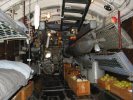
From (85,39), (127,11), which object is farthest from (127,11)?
(85,39)

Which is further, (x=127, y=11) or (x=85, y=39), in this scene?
(x=85, y=39)

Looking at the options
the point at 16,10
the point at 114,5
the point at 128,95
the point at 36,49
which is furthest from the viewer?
the point at 36,49

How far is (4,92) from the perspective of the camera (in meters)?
4.09

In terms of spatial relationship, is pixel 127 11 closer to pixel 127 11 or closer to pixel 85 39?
pixel 127 11

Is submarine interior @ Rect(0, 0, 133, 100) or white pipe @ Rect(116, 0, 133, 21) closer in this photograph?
submarine interior @ Rect(0, 0, 133, 100)

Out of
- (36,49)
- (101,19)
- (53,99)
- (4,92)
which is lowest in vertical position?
(53,99)

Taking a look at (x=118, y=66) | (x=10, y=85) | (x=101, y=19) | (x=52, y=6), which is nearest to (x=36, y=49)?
(x=52, y=6)

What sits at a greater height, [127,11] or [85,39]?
[127,11]

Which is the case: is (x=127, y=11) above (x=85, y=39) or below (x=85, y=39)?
above

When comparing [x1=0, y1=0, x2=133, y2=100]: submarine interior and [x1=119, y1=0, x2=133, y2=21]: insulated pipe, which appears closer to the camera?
[x1=0, y1=0, x2=133, y2=100]: submarine interior

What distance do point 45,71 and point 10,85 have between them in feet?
63.7

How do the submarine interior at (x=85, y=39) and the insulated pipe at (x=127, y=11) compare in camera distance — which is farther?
the insulated pipe at (x=127, y=11)

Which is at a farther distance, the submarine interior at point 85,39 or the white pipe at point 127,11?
the white pipe at point 127,11

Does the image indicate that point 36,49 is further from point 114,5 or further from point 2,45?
point 114,5
